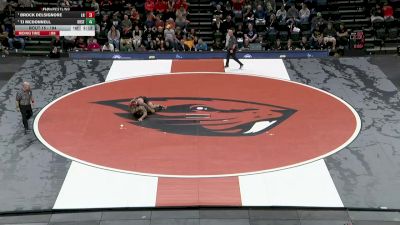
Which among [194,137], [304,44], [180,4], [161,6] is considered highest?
[180,4]

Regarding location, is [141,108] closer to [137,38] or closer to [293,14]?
[137,38]

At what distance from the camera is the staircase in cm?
2714

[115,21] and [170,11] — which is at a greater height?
[170,11]

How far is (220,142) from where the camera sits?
55.7 ft

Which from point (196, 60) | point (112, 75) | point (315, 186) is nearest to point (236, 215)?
point (315, 186)

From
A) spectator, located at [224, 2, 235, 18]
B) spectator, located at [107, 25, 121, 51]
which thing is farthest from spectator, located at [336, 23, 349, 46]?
spectator, located at [107, 25, 121, 51]

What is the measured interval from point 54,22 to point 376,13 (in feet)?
42.1

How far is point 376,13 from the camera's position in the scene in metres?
27.1

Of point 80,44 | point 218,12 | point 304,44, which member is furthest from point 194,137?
point 218,12

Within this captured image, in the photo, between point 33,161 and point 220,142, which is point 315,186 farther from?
point 33,161

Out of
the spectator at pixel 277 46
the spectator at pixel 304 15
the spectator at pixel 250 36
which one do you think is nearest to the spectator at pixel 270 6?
the spectator at pixel 304 15

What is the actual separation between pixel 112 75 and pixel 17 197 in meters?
9.16

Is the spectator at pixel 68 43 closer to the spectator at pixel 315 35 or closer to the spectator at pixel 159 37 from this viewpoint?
the spectator at pixel 159 37

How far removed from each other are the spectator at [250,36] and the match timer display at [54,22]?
5.82 m
